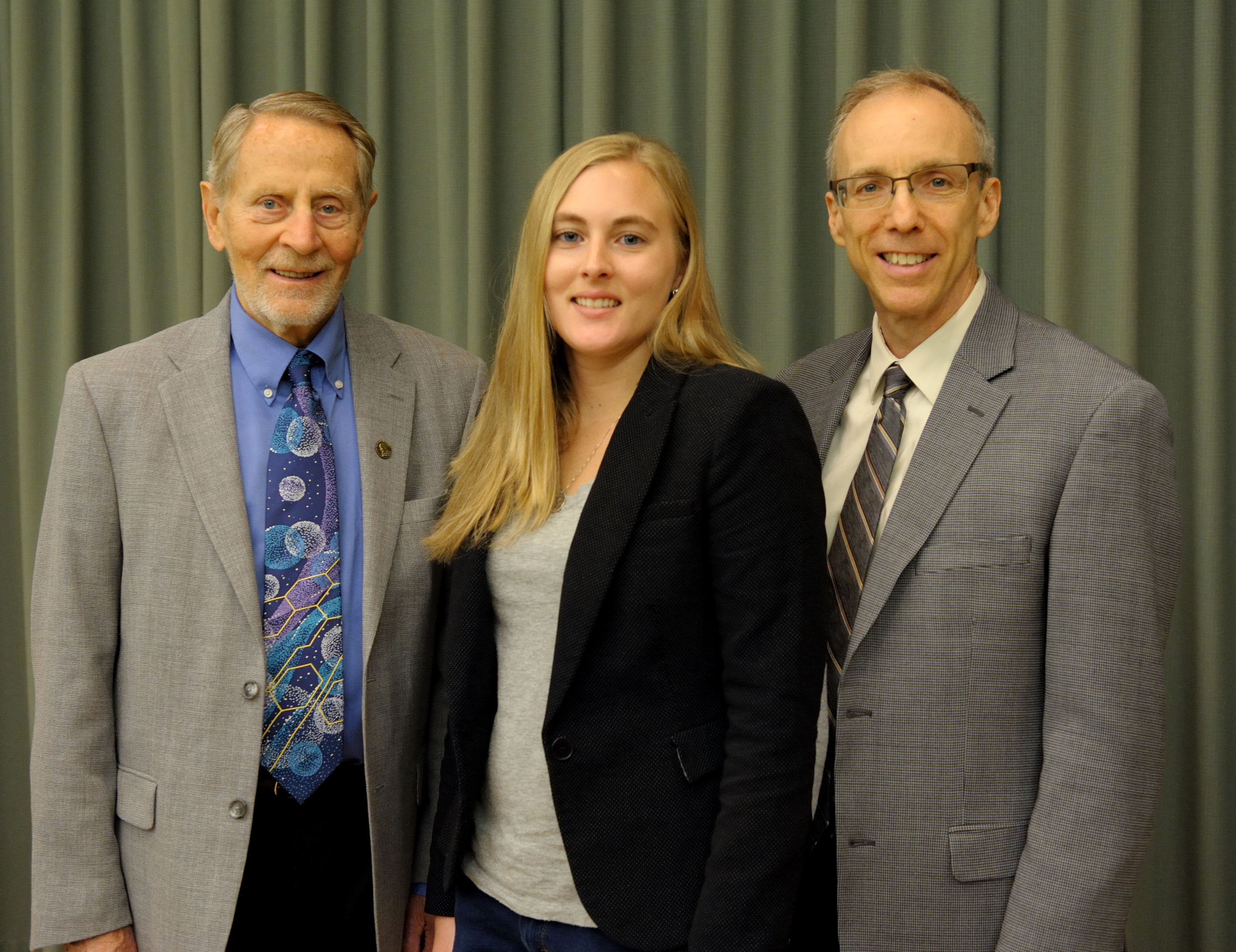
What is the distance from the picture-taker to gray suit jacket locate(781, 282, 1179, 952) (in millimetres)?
1501

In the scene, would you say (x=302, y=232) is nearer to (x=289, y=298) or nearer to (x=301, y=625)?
(x=289, y=298)

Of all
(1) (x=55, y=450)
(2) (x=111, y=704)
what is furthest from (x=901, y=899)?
(1) (x=55, y=450)

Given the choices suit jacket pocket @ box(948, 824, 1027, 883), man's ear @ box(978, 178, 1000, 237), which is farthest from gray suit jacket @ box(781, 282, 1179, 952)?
man's ear @ box(978, 178, 1000, 237)

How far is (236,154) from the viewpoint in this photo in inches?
71.5

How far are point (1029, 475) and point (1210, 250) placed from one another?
46.8 inches

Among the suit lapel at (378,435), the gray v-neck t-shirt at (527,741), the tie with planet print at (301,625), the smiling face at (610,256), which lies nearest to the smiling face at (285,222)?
the suit lapel at (378,435)

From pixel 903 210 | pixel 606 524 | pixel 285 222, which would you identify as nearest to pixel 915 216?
pixel 903 210

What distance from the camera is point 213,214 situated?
1.89 metres

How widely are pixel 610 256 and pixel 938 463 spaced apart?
1.84 feet

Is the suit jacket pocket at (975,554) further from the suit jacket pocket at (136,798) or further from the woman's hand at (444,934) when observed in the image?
the suit jacket pocket at (136,798)

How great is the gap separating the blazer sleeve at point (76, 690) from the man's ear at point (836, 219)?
122cm

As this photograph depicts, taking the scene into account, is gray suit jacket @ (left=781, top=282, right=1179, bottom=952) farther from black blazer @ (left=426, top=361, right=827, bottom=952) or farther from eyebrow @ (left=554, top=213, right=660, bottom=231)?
eyebrow @ (left=554, top=213, right=660, bottom=231)

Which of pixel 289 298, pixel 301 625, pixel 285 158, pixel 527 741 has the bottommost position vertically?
pixel 527 741

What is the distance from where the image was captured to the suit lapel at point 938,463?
1604 mm
